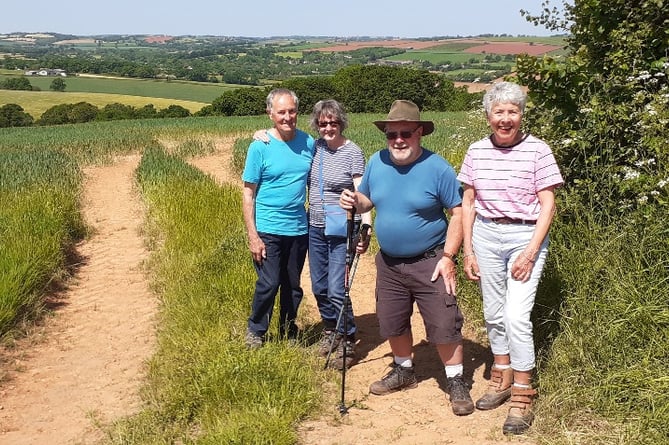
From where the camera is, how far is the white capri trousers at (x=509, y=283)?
3367mm

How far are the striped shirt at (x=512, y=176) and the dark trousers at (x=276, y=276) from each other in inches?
59.2

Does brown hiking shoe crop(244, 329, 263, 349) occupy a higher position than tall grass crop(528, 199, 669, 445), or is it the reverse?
tall grass crop(528, 199, 669, 445)

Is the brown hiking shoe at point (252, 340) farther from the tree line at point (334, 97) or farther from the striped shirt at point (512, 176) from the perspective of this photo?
the tree line at point (334, 97)

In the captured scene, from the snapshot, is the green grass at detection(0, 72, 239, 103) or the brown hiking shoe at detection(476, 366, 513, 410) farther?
the green grass at detection(0, 72, 239, 103)

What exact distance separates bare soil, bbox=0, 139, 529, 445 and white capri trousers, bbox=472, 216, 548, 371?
0.55 meters

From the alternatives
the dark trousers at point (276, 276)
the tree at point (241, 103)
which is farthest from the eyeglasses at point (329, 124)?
the tree at point (241, 103)

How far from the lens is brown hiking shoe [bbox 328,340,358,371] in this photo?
4.52 m

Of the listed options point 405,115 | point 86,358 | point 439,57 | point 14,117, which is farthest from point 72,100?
point 405,115

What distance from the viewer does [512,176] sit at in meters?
3.30

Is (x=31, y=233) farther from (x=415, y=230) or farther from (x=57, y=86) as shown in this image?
(x=57, y=86)

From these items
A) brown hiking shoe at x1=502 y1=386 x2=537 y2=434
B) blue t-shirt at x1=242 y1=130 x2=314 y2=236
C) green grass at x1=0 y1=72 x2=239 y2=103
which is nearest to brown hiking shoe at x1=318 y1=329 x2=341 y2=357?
blue t-shirt at x1=242 y1=130 x2=314 y2=236

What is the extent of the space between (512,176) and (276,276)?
1.89 meters

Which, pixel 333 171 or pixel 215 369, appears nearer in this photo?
pixel 215 369

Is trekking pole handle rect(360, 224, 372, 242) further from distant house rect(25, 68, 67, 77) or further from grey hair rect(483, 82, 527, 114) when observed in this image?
distant house rect(25, 68, 67, 77)
